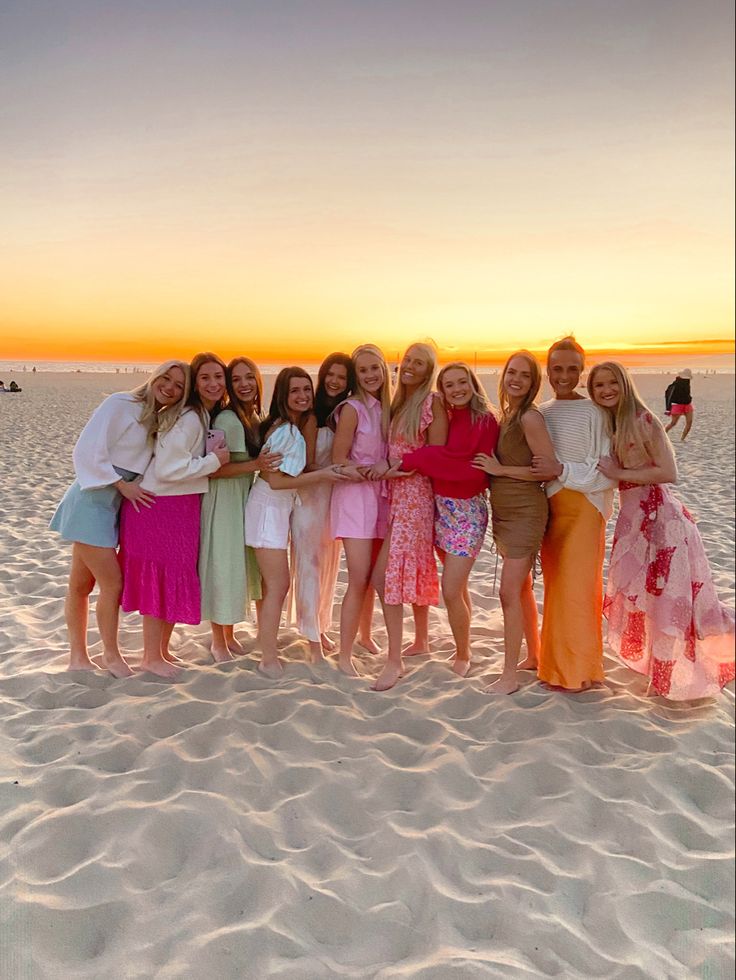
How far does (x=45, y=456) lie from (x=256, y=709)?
684 cm

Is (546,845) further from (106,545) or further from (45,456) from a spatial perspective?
(45,456)

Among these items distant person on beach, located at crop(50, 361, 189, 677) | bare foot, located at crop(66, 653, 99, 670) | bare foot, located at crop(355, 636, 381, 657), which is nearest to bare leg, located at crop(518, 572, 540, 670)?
bare foot, located at crop(355, 636, 381, 657)

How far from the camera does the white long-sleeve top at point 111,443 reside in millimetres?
3447

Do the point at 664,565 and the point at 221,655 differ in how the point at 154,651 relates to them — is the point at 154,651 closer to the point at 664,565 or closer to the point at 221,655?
the point at 221,655

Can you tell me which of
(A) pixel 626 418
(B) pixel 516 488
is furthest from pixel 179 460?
(A) pixel 626 418

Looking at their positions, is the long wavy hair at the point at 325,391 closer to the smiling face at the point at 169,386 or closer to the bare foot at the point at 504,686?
the smiling face at the point at 169,386

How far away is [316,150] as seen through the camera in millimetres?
4047

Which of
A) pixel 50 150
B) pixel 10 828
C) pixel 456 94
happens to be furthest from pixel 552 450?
pixel 50 150

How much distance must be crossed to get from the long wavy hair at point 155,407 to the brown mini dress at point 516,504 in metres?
1.76

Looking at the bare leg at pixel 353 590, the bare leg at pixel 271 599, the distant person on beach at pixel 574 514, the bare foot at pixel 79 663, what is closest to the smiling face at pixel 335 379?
the bare leg at pixel 353 590

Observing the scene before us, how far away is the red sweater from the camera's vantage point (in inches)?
141

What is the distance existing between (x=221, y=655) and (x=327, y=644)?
26.3 inches

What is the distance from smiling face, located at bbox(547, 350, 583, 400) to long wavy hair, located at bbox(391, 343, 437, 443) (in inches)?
25.2

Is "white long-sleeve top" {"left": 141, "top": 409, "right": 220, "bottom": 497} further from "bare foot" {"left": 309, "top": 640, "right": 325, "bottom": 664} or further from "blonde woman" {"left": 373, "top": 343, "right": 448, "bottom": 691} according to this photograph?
"bare foot" {"left": 309, "top": 640, "right": 325, "bottom": 664}
